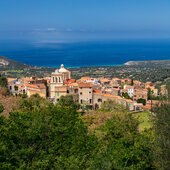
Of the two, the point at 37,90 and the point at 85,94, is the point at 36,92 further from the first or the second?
the point at 85,94

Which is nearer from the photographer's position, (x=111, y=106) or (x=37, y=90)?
(x=111, y=106)

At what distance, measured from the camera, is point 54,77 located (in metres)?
36.0

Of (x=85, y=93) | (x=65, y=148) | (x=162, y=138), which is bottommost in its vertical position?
(x=65, y=148)

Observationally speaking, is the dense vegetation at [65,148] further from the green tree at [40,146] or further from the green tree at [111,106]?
the green tree at [111,106]

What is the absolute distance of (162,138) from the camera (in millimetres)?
11477

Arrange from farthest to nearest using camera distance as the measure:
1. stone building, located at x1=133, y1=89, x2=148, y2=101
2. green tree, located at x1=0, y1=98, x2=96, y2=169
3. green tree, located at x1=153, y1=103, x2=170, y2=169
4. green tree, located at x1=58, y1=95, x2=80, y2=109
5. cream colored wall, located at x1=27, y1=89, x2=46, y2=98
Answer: stone building, located at x1=133, y1=89, x2=148, y2=101
cream colored wall, located at x1=27, y1=89, x2=46, y2=98
green tree, located at x1=58, y1=95, x2=80, y2=109
green tree, located at x1=153, y1=103, x2=170, y2=169
green tree, located at x1=0, y1=98, x2=96, y2=169

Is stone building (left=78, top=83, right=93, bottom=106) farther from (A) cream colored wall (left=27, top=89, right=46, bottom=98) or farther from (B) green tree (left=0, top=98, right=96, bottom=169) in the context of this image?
(B) green tree (left=0, top=98, right=96, bottom=169)

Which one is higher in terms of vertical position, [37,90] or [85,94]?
[37,90]

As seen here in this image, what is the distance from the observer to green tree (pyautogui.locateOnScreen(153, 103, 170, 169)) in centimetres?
1108

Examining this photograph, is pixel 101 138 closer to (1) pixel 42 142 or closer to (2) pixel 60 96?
(1) pixel 42 142

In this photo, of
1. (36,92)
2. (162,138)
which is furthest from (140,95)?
(162,138)

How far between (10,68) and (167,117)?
9508 centimetres

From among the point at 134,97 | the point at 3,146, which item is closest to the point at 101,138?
the point at 3,146

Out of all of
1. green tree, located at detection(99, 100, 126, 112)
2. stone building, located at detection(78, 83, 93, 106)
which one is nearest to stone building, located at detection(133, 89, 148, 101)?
stone building, located at detection(78, 83, 93, 106)
